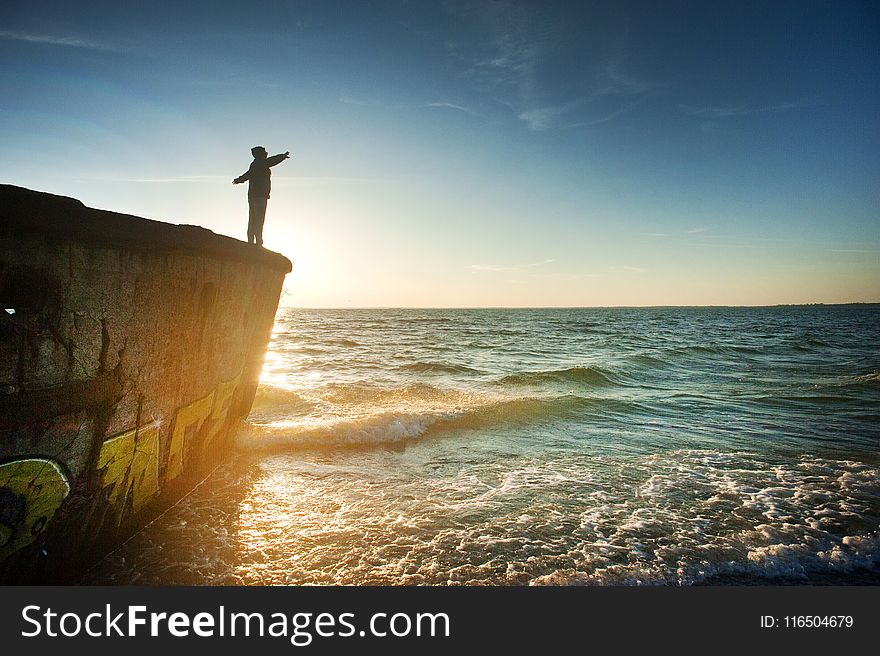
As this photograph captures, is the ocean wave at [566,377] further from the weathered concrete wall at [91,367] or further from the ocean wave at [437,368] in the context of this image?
the weathered concrete wall at [91,367]

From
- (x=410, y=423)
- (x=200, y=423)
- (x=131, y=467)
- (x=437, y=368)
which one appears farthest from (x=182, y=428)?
(x=437, y=368)

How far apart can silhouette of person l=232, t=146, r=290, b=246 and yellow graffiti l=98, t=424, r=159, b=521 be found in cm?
321

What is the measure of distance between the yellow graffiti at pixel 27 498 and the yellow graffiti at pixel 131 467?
0.27 meters

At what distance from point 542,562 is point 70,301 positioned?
3.66 m

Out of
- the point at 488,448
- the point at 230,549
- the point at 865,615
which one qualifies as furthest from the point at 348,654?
the point at 488,448

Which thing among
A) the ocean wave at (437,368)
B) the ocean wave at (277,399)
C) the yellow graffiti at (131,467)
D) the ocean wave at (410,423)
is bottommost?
the ocean wave at (277,399)

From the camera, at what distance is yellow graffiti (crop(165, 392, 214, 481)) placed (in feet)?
11.5

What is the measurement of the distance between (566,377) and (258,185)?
1018 cm

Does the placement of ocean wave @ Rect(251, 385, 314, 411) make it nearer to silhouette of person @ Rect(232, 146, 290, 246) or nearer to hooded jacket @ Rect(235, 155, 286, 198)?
silhouette of person @ Rect(232, 146, 290, 246)

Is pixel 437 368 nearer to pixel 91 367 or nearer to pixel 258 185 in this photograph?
pixel 258 185

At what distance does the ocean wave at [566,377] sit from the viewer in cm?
1212

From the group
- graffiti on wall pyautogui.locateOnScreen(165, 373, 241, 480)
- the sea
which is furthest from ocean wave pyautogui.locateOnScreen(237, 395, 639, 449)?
graffiti on wall pyautogui.locateOnScreen(165, 373, 241, 480)

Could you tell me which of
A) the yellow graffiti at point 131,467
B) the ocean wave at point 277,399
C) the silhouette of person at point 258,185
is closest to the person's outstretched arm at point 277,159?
the silhouette of person at point 258,185

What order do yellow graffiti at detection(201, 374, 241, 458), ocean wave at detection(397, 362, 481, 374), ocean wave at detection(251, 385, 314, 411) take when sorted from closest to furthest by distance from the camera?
yellow graffiti at detection(201, 374, 241, 458)
ocean wave at detection(251, 385, 314, 411)
ocean wave at detection(397, 362, 481, 374)
